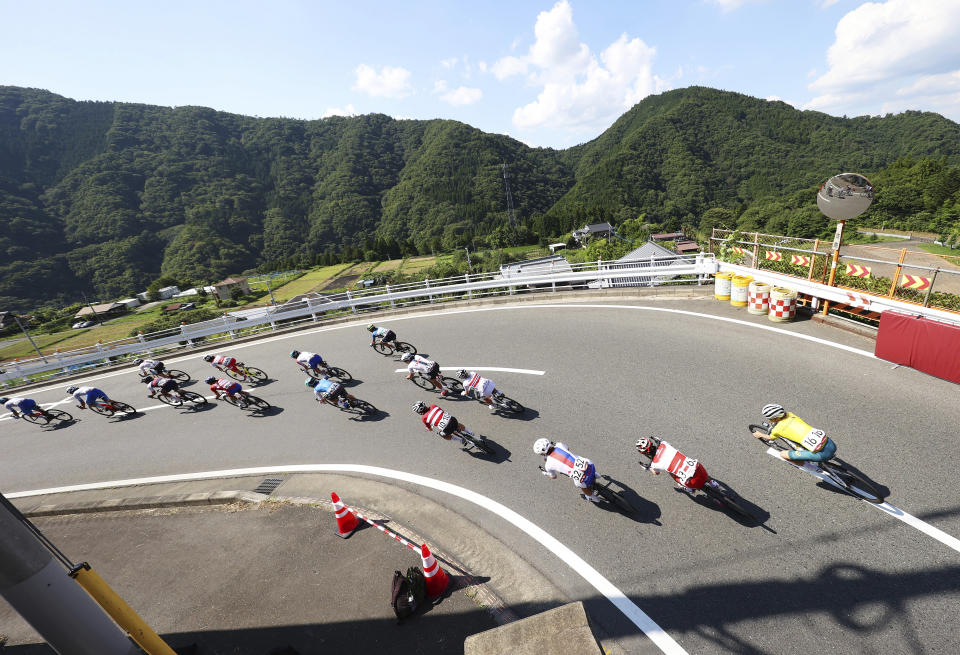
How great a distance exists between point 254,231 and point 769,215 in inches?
6154

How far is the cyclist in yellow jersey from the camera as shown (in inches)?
184

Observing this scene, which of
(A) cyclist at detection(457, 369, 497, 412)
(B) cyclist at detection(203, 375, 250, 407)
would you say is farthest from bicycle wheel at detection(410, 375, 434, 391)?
(B) cyclist at detection(203, 375, 250, 407)

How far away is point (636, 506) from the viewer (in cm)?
523

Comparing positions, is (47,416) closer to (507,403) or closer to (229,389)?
(229,389)

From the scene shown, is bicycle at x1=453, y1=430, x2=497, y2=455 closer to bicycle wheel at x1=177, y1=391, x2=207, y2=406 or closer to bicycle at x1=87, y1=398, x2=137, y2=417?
bicycle wheel at x1=177, y1=391, x2=207, y2=406

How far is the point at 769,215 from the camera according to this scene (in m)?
73.4

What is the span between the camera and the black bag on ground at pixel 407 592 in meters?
4.17

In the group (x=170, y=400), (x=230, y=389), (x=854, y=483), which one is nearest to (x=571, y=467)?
(x=854, y=483)

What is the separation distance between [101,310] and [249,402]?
101214mm

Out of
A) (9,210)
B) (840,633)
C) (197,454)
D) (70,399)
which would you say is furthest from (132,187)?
(840,633)

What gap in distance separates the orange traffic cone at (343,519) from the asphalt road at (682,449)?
4.79ft

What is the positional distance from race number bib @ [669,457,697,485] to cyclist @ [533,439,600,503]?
3.40 ft

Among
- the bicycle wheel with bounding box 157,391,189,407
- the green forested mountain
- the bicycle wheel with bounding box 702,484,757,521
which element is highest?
the green forested mountain

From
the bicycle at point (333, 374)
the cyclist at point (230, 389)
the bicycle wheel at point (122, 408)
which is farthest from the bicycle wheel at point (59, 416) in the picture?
the bicycle at point (333, 374)
